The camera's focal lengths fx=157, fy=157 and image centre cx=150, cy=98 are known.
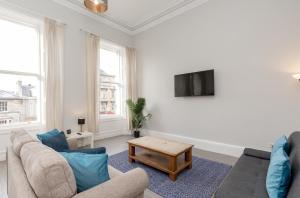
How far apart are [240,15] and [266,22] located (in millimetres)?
514

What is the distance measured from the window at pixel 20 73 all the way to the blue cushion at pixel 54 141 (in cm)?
196

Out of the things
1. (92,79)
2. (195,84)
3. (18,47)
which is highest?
(18,47)

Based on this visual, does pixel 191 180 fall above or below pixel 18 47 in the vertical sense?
below

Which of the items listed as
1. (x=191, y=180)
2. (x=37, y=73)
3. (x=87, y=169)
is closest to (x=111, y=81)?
(x=37, y=73)

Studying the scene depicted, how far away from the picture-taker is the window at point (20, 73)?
3.15 m

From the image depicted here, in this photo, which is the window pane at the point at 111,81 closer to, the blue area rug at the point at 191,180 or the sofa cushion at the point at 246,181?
the blue area rug at the point at 191,180

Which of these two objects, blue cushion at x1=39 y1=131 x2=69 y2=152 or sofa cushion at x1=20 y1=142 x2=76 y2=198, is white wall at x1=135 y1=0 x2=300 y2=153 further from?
sofa cushion at x1=20 y1=142 x2=76 y2=198

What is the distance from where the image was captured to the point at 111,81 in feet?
16.5

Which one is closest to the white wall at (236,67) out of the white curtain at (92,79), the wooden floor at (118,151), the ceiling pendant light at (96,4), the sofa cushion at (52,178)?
the wooden floor at (118,151)

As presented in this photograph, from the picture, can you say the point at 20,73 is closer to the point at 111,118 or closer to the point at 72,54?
the point at 72,54

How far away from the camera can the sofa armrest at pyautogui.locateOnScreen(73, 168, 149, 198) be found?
97 centimetres

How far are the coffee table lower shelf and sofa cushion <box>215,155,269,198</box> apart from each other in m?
0.87

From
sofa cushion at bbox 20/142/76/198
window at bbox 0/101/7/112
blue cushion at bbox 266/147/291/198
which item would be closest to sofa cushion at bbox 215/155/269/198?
blue cushion at bbox 266/147/291/198

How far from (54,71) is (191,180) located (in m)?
3.52
